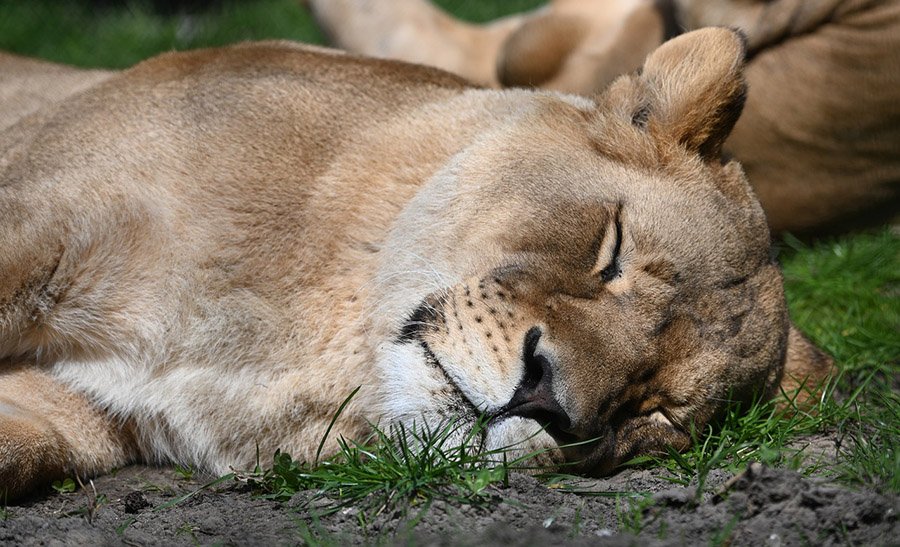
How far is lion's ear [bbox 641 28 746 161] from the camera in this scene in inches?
154

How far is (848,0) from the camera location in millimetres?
5871

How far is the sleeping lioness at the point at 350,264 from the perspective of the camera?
11.4 feet

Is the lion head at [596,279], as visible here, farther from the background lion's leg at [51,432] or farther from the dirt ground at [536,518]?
the background lion's leg at [51,432]

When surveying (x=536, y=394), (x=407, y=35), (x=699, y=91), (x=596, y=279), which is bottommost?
(x=407, y=35)

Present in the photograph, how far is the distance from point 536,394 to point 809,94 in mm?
3420

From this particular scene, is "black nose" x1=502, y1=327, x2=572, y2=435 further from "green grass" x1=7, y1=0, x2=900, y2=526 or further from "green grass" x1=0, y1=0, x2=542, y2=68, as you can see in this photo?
"green grass" x1=0, y1=0, x2=542, y2=68

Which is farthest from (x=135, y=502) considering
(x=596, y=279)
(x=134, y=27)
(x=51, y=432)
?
(x=134, y=27)

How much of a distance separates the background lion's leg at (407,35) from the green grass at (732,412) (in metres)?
1.38

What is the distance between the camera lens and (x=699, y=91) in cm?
391

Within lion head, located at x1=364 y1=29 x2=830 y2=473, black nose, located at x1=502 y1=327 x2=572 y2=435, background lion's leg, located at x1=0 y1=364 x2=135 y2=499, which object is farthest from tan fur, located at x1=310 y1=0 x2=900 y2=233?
background lion's leg, located at x1=0 y1=364 x2=135 y2=499

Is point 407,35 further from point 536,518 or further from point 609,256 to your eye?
point 536,518

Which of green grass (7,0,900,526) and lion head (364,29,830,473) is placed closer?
lion head (364,29,830,473)

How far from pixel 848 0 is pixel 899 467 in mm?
3315

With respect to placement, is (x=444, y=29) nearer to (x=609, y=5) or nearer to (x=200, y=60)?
(x=609, y=5)
